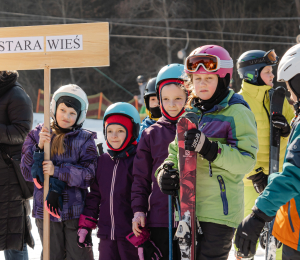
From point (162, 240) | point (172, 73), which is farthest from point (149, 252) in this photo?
point (172, 73)

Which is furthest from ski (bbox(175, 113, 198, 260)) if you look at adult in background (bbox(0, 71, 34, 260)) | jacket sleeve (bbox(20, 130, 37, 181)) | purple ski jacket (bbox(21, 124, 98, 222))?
adult in background (bbox(0, 71, 34, 260))

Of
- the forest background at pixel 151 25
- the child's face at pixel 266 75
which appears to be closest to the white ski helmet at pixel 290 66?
the child's face at pixel 266 75

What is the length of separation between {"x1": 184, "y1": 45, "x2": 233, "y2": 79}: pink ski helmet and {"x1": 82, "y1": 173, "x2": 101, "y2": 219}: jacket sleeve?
1.25 meters

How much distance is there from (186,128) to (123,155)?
37.1 inches

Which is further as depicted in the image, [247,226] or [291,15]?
[291,15]

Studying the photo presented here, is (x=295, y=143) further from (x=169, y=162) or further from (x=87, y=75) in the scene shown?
(x=87, y=75)

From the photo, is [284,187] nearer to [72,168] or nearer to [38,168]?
[72,168]

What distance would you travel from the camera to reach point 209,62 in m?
2.37

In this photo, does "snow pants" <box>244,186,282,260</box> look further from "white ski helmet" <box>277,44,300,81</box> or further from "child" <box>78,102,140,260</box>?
"white ski helmet" <box>277,44,300,81</box>

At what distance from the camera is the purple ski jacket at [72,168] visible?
2996 millimetres

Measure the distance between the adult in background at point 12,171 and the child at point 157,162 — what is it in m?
1.29

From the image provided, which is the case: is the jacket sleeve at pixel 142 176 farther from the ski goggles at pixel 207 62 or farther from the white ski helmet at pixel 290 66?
the white ski helmet at pixel 290 66

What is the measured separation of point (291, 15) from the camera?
27578mm

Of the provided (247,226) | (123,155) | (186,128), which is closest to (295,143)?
(247,226)
